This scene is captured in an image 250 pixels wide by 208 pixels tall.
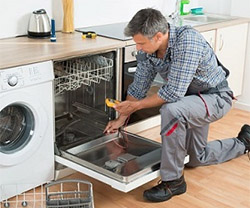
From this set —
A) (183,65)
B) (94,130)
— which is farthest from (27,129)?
(183,65)

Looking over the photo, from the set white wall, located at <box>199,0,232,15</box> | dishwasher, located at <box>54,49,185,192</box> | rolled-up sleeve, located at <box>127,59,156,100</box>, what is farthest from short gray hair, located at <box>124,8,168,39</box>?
white wall, located at <box>199,0,232,15</box>

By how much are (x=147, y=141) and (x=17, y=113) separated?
2.64ft

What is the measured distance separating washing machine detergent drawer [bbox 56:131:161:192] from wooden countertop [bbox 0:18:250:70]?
0.56 metres

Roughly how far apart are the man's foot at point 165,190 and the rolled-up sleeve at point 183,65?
49 centimetres

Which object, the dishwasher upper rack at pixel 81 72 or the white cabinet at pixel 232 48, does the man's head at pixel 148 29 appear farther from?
the white cabinet at pixel 232 48

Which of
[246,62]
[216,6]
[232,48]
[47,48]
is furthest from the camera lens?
[216,6]

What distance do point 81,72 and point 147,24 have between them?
581mm

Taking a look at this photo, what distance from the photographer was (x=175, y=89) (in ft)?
8.94

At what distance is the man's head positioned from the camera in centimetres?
262

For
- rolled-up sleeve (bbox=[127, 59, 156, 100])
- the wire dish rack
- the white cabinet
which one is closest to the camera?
the wire dish rack

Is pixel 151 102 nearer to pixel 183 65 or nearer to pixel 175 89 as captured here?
pixel 175 89

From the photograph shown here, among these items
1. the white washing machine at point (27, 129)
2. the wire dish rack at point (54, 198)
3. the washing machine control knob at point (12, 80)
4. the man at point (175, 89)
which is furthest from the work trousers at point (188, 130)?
the washing machine control knob at point (12, 80)

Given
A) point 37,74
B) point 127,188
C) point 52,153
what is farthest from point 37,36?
point 127,188

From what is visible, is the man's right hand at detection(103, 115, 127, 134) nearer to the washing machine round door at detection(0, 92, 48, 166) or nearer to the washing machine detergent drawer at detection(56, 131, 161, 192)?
the washing machine detergent drawer at detection(56, 131, 161, 192)
